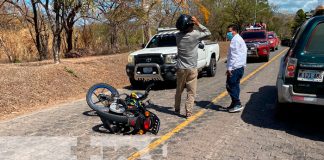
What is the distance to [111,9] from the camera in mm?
17016

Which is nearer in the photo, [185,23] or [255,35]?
[185,23]

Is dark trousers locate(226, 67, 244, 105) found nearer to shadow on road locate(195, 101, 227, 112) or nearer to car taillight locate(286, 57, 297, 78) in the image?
shadow on road locate(195, 101, 227, 112)

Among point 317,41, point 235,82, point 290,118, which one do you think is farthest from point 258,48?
point 317,41

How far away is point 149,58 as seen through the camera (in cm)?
1020

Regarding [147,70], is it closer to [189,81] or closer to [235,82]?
[189,81]

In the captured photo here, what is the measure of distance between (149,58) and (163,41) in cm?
163

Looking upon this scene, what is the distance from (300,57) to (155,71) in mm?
5218

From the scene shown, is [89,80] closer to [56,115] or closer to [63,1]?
[63,1]

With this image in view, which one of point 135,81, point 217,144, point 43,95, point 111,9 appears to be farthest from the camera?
point 111,9

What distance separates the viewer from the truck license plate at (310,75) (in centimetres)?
529

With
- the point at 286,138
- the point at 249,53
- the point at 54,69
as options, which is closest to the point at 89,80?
the point at 54,69

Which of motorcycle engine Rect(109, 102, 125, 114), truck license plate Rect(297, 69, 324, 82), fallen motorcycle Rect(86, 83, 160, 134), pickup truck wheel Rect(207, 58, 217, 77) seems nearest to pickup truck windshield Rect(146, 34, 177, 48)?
pickup truck wheel Rect(207, 58, 217, 77)

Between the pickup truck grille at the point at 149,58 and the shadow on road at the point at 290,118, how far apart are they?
3197mm

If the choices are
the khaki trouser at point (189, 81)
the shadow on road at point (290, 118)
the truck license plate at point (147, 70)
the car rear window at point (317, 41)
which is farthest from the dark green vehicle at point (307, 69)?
the truck license plate at point (147, 70)
